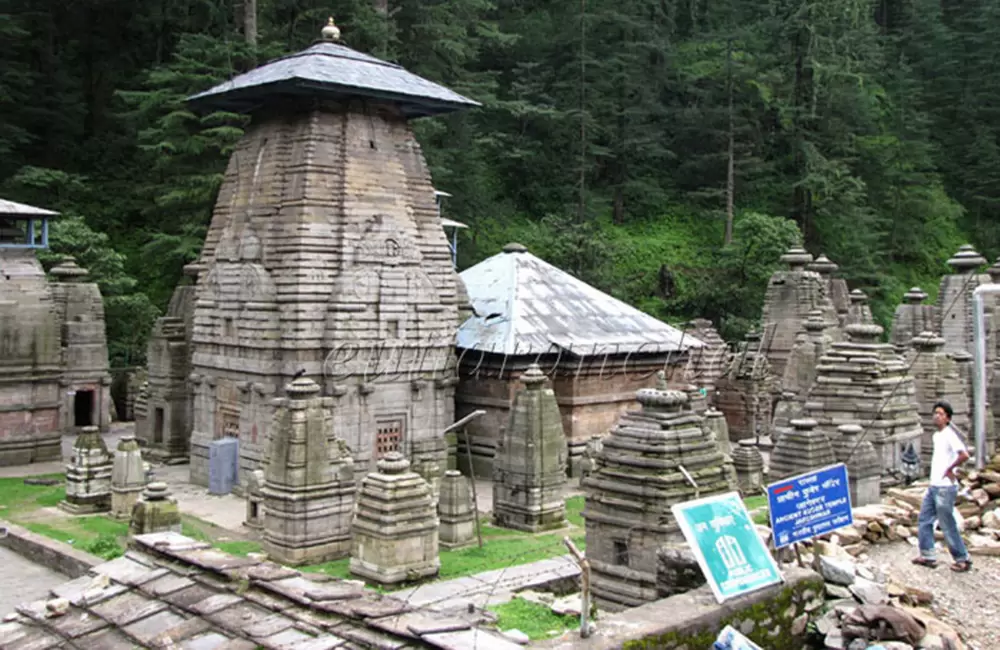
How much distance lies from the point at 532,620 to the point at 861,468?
7.24m

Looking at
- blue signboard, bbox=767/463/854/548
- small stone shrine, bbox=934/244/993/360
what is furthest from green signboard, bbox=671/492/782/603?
small stone shrine, bbox=934/244/993/360

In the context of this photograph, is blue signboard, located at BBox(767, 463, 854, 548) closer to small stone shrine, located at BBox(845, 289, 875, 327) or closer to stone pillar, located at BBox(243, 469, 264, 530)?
→ stone pillar, located at BBox(243, 469, 264, 530)

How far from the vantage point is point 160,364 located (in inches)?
1068

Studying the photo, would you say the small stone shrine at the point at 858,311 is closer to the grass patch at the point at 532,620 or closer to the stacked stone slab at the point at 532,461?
the stacked stone slab at the point at 532,461

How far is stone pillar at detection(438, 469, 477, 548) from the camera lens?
18.0m

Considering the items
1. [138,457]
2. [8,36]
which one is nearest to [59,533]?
[138,457]

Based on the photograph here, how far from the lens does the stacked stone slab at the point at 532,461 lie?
19094mm

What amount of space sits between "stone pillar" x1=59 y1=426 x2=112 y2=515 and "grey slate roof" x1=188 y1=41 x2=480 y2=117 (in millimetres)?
8505

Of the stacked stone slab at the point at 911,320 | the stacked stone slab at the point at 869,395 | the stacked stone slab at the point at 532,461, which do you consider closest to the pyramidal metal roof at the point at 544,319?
the stacked stone slab at the point at 532,461

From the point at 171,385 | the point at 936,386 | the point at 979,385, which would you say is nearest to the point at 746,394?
the point at 936,386

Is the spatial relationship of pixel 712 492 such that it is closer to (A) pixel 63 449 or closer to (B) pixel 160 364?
(B) pixel 160 364

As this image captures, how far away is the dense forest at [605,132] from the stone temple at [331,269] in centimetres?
1347

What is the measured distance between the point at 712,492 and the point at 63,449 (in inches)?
941

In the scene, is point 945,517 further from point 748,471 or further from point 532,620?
point 748,471
